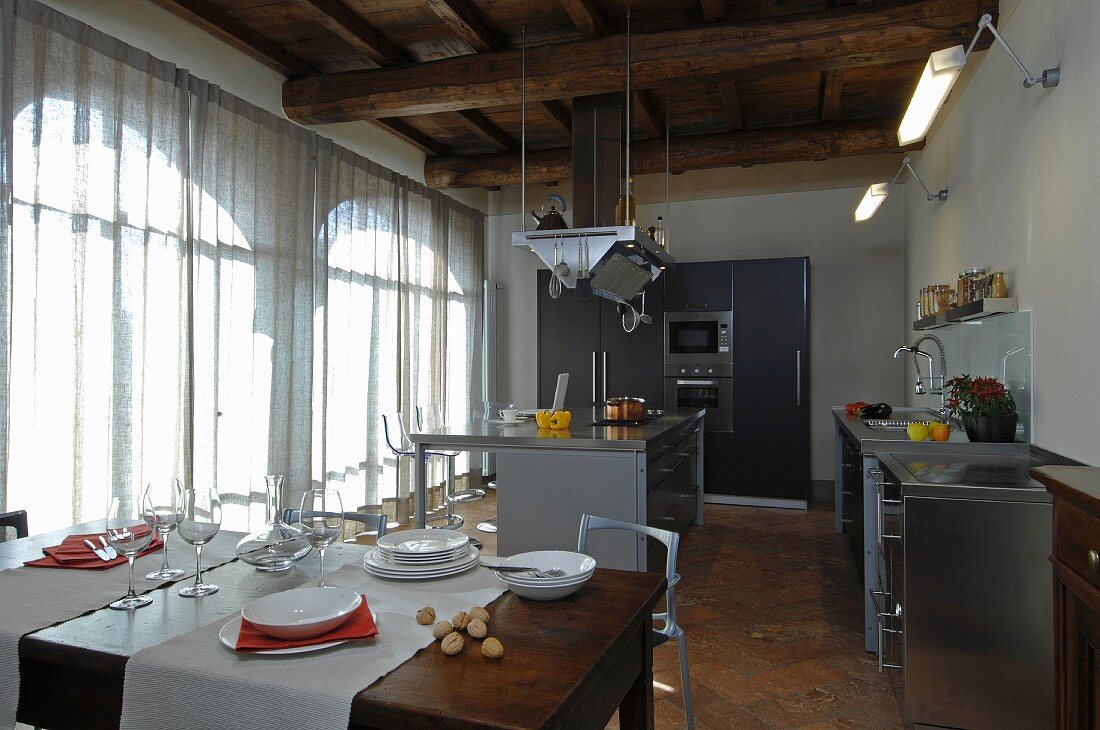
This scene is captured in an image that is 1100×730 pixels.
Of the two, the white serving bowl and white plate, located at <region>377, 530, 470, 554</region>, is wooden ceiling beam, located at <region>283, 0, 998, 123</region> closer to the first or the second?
white plate, located at <region>377, 530, 470, 554</region>

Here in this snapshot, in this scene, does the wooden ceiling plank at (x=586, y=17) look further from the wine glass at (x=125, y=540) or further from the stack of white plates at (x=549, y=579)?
the wine glass at (x=125, y=540)

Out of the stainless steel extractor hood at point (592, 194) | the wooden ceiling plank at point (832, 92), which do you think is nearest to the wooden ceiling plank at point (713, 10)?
the stainless steel extractor hood at point (592, 194)

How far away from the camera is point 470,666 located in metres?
1.21

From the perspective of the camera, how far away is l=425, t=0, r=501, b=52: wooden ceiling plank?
386 cm

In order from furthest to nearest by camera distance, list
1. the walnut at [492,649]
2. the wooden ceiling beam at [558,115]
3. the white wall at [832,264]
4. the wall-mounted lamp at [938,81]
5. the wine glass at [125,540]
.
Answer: the white wall at [832,264], the wooden ceiling beam at [558,115], the wall-mounted lamp at [938,81], the wine glass at [125,540], the walnut at [492,649]

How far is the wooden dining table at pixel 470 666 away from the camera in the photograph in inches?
42.6

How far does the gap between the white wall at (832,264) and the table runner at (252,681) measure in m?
6.23

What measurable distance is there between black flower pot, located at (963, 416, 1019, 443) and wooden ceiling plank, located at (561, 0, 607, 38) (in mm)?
2720

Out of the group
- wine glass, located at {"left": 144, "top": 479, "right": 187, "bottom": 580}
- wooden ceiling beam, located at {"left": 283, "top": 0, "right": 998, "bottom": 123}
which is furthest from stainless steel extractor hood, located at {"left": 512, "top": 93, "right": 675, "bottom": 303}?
wine glass, located at {"left": 144, "top": 479, "right": 187, "bottom": 580}

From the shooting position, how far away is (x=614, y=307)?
704 centimetres

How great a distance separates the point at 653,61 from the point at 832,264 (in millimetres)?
3494

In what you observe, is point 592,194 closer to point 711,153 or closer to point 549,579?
point 711,153

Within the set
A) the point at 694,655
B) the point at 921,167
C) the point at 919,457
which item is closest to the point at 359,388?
the point at 694,655

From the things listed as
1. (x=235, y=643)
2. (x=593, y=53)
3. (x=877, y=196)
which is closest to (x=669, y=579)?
(x=235, y=643)
